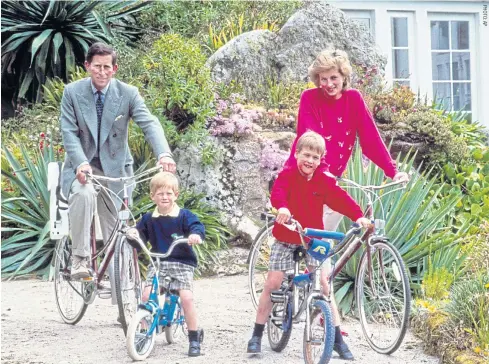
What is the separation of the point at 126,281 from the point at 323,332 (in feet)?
4.50

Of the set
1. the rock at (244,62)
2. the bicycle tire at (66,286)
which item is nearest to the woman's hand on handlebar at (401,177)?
the bicycle tire at (66,286)

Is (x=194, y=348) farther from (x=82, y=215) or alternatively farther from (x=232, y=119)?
(x=232, y=119)

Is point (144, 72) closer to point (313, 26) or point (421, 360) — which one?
point (313, 26)

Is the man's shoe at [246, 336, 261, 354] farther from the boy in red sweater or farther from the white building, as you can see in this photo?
the white building

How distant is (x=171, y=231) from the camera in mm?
5375

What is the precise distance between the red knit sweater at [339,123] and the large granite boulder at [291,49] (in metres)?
5.61

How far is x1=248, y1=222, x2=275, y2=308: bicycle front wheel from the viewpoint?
6.35 metres

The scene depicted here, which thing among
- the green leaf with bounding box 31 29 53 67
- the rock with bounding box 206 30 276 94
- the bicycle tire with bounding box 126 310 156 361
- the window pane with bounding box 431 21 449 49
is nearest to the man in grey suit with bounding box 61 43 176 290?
the bicycle tire with bounding box 126 310 156 361

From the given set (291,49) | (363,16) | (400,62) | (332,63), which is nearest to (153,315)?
(332,63)

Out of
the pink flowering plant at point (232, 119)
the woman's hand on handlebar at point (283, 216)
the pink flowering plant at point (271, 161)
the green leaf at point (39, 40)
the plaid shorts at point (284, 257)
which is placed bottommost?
the plaid shorts at point (284, 257)

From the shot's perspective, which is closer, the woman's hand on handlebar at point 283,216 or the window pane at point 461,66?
the woman's hand on handlebar at point 283,216

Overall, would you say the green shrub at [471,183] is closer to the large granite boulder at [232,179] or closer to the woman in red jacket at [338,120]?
the large granite boulder at [232,179]

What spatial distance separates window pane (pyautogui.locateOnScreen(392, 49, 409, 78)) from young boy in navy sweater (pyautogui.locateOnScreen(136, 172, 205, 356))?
34.4ft

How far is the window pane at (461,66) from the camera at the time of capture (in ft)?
51.9
